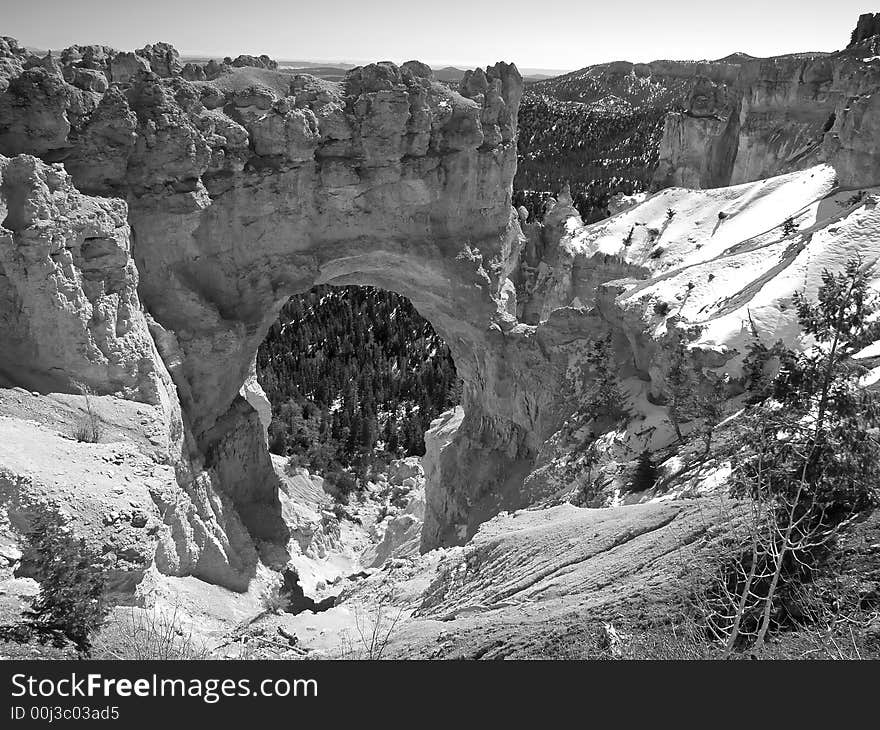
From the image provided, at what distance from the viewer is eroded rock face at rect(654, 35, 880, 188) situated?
53344 mm

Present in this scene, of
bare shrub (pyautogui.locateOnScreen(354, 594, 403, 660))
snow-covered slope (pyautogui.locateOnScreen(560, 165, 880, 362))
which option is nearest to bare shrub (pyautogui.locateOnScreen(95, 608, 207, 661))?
bare shrub (pyautogui.locateOnScreen(354, 594, 403, 660))

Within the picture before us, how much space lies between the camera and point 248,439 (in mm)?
23703

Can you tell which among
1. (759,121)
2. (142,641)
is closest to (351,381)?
(142,641)

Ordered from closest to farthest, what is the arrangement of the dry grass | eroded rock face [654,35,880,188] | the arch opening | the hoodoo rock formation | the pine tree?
the dry grass, the hoodoo rock formation, the pine tree, the arch opening, eroded rock face [654,35,880,188]

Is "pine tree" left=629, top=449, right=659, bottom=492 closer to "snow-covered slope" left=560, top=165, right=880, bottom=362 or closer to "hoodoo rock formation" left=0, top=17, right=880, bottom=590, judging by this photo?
"hoodoo rock formation" left=0, top=17, right=880, bottom=590

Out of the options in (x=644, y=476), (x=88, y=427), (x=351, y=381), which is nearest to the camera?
(x=88, y=427)

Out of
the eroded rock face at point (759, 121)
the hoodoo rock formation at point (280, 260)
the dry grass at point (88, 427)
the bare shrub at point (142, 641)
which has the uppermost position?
the eroded rock face at point (759, 121)

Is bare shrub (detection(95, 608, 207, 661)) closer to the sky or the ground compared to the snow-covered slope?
closer to the ground

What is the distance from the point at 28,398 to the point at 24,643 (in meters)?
7.34

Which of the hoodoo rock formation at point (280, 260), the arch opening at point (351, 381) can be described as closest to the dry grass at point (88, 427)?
the hoodoo rock formation at point (280, 260)

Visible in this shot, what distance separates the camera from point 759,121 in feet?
192

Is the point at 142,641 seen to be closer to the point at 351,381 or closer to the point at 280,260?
the point at 280,260

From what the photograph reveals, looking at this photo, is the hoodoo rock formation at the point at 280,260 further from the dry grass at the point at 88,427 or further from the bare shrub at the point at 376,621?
the bare shrub at the point at 376,621

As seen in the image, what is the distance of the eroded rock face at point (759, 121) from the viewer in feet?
175
